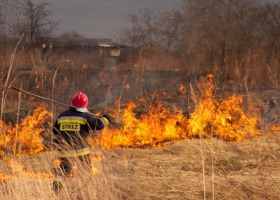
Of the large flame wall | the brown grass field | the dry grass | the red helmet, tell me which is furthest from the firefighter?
the large flame wall

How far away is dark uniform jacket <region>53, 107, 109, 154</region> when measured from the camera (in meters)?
5.29

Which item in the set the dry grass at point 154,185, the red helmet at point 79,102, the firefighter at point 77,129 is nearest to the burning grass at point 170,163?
the dry grass at point 154,185

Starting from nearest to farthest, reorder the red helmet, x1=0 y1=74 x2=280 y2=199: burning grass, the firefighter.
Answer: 1. x1=0 y1=74 x2=280 y2=199: burning grass
2. the firefighter
3. the red helmet

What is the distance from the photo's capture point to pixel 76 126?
535 centimetres

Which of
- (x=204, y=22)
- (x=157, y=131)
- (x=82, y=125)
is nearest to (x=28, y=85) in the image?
(x=204, y=22)

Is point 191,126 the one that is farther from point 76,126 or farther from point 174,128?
point 76,126

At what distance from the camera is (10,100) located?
571 inches

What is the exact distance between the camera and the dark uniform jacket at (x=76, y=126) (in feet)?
17.4

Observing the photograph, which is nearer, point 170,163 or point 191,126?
point 170,163

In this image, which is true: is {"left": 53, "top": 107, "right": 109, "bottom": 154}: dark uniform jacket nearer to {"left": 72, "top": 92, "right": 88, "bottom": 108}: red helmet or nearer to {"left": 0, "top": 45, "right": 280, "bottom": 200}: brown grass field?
{"left": 72, "top": 92, "right": 88, "bottom": 108}: red helmet

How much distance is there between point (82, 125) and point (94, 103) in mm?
11278


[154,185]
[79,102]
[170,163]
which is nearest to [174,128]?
[170,163]

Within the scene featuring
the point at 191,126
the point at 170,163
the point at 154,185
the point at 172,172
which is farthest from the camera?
the point at 191,126

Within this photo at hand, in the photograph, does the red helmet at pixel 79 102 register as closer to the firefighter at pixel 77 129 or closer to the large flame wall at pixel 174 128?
the firefighter at pixel 77 129
